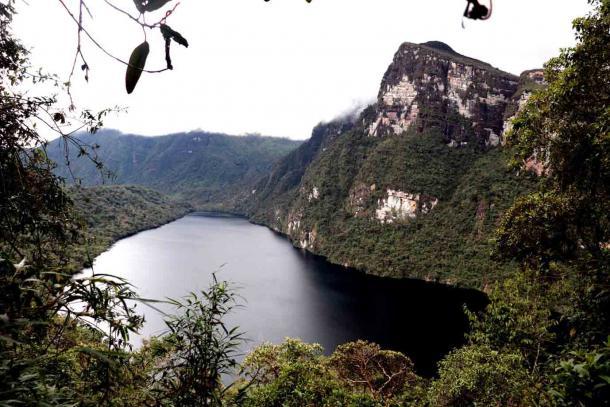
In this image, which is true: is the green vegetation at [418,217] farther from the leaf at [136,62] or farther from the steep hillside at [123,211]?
the leaf at [136,62]

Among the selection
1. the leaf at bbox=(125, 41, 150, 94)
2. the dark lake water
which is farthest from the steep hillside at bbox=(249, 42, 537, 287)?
the leaf at bbox=(125, 41, 150, 94)

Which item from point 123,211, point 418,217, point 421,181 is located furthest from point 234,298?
point 123,211

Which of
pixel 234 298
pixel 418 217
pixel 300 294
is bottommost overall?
pixel 300 294

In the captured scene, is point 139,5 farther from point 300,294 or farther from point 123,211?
point 123,211

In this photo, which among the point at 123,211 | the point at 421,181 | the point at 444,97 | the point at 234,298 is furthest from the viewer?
the point at 123,211

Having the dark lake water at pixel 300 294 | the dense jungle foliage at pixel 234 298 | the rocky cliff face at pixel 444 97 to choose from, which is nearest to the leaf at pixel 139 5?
the dense jungle foliage at pixel 234 298
